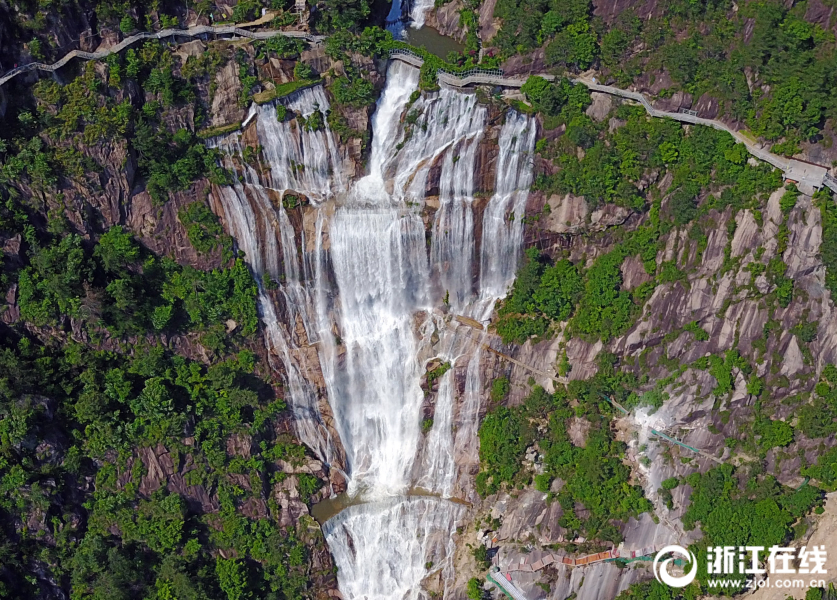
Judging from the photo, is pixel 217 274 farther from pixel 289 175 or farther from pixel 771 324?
pixel 771 324

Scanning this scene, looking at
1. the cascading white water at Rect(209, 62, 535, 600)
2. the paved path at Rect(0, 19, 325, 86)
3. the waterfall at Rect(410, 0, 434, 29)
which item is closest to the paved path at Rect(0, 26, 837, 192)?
the paved path at Rect(0, 19, 325, 86)

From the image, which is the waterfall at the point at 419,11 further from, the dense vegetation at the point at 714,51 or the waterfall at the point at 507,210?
the waterfall at the point at 507,210

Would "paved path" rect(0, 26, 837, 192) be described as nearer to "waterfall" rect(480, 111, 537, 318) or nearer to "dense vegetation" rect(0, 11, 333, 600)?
"dense vegetation" rect(0, 11, 333, 600)

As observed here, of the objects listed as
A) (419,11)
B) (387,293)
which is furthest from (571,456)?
(419,11)

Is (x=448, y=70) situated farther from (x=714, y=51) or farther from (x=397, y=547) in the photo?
(x=397, y=547)

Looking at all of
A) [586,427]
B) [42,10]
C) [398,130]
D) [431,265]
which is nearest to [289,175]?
[398,130]

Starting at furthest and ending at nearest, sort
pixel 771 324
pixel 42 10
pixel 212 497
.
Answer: pixel 212 497 → pixel 771 324 → pixel 42 10
